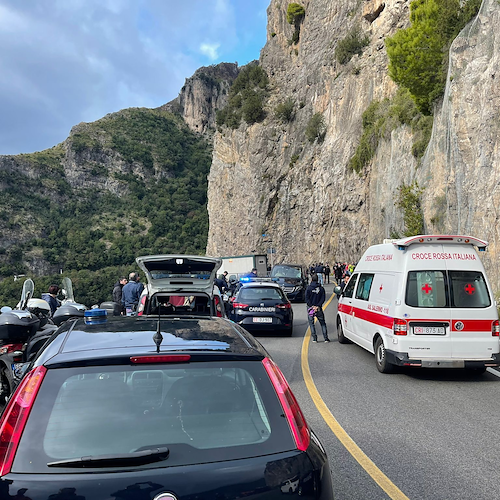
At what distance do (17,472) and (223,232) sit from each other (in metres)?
68.4

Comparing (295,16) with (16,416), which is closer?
(16,416)

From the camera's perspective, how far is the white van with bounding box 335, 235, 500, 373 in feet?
26.5

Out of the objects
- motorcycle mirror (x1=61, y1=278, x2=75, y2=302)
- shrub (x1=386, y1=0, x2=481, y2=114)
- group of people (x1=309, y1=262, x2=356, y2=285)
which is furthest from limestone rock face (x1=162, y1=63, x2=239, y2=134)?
motorcycle mirror (x1=61, y1=278, x2=75, y2=302)

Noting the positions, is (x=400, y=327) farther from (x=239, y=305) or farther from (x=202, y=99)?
(x=202, y=99)

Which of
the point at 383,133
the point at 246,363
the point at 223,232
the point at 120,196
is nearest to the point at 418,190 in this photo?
the point at 383,133

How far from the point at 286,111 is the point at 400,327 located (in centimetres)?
5781

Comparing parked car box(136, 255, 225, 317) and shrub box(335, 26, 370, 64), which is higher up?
shrub box(335, 26, 370, 64)

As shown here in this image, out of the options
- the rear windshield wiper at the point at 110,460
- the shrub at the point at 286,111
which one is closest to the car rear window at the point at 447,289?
the rear windshield wiper at the point at 110,460

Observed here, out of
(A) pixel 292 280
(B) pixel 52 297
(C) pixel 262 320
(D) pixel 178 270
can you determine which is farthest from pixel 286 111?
(D) pixel 178 270

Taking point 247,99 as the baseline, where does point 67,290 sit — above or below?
below

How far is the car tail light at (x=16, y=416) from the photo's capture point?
2.14 metres

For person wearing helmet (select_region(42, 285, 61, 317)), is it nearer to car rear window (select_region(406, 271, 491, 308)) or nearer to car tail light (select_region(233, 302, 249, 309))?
car tail light (select_region(233, 302, 249, 309))

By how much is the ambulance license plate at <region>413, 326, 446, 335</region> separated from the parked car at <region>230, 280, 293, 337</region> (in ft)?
18.3

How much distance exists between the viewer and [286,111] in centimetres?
6291
